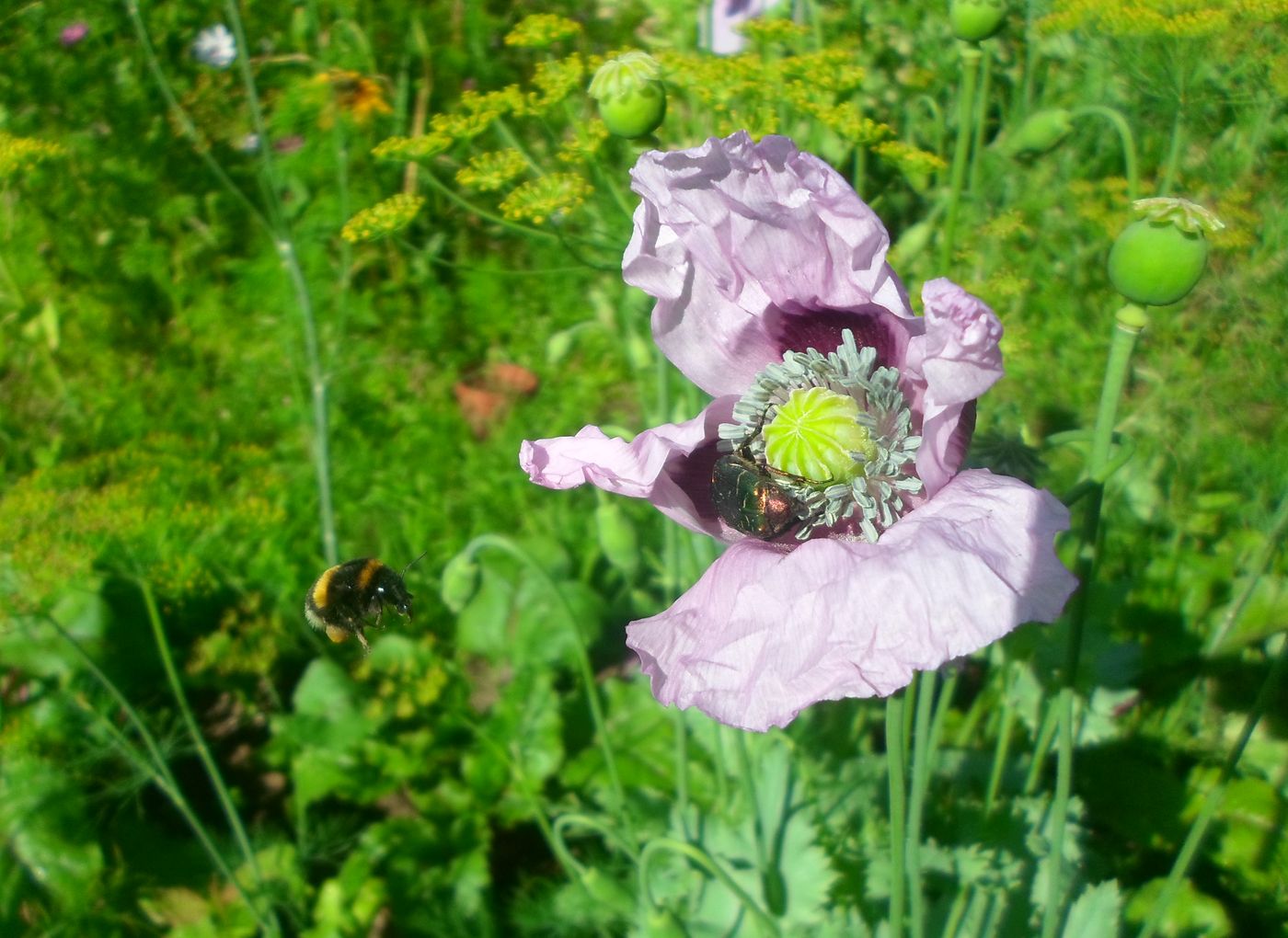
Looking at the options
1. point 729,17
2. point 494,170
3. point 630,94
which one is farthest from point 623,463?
point 729,17

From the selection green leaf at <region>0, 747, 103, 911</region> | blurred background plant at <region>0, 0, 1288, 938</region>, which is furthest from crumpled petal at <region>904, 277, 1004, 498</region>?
green leaf at <region>0, 747, 103, 911</region>

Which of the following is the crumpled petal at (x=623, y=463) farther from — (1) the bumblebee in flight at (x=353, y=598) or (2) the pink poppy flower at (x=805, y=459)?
(1) the bumblebee in flight at (x=353, y=598)

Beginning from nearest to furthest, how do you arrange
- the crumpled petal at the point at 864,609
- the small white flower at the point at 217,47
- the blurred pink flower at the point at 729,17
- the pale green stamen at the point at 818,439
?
the crumpled petal at the point at 864,609 < the pale green stamen at the point at 818,439 < the blurred pink flower at the point at 729,17 < the small white flower at the point at 217,47

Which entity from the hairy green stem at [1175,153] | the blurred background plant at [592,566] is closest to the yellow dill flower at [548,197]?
the blurred background plant at [592,566]

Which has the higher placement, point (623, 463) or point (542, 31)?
point (542, 31)

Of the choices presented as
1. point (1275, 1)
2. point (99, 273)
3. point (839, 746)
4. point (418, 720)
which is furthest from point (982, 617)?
point (99, 273)

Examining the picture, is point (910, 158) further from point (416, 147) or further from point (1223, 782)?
point (1223, 782)
